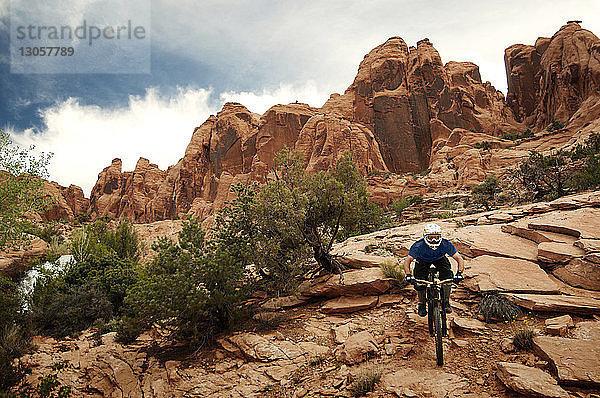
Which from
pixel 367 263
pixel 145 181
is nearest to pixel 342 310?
pixel 367 263

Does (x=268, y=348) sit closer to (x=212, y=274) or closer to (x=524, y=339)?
(x=212, y=274)

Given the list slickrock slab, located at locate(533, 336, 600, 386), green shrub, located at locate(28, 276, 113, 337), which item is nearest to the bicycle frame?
slickrock slab, located at locate(533, 336, 600, 386)

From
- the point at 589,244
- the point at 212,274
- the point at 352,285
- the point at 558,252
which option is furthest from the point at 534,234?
the point at 212,274

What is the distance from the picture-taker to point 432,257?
524 cm

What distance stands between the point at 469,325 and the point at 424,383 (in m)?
2.16

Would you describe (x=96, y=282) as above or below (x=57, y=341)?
above

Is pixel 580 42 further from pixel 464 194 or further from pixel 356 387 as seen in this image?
pixel 356 387

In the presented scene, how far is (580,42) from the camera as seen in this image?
4603 centimetres

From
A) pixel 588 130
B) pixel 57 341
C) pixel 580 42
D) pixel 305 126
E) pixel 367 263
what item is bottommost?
pixel 57 341

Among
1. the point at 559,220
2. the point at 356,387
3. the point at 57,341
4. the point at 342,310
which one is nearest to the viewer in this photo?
the point at 356,387

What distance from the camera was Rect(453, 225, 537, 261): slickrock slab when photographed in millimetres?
8422

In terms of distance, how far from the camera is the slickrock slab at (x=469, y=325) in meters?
5.82

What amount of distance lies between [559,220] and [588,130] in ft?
120

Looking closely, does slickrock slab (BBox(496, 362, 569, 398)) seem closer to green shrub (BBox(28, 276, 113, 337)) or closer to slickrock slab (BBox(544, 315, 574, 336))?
slickrock slab (BBox(544, 315, 574, 336))
